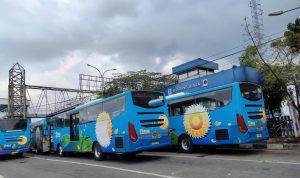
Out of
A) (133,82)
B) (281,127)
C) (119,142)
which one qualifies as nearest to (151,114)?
(119,142)

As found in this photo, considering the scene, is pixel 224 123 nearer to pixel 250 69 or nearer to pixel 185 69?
pixel 250 69

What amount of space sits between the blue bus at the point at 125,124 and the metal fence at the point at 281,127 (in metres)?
9.12

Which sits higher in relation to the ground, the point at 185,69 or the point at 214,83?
the point at 185,69

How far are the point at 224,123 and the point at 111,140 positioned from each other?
5.15 meters

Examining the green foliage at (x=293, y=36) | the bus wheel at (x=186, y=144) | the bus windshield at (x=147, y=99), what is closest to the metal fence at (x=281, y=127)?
the green foliage at (x=293, y=36)

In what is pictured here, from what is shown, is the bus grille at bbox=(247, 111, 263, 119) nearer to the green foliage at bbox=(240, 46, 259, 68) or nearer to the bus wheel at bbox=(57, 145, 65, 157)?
the green foliage at bbox=(240, 46, 259, 68)

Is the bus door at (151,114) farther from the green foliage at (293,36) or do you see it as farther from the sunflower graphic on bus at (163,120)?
the green foliage at (293,36)

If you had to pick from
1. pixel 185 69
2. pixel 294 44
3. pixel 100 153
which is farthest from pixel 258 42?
pixel 185 69

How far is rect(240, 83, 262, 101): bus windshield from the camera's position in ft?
43.8

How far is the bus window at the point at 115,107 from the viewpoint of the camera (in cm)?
1317

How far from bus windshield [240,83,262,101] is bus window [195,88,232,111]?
2.22 ft

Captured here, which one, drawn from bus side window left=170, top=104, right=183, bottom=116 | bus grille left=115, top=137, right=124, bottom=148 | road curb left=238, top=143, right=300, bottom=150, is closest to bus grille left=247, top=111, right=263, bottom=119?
road curb left=238, top=143, right=300, bottom=150

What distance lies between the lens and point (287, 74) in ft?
56.4

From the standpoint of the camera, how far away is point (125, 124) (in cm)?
1280
